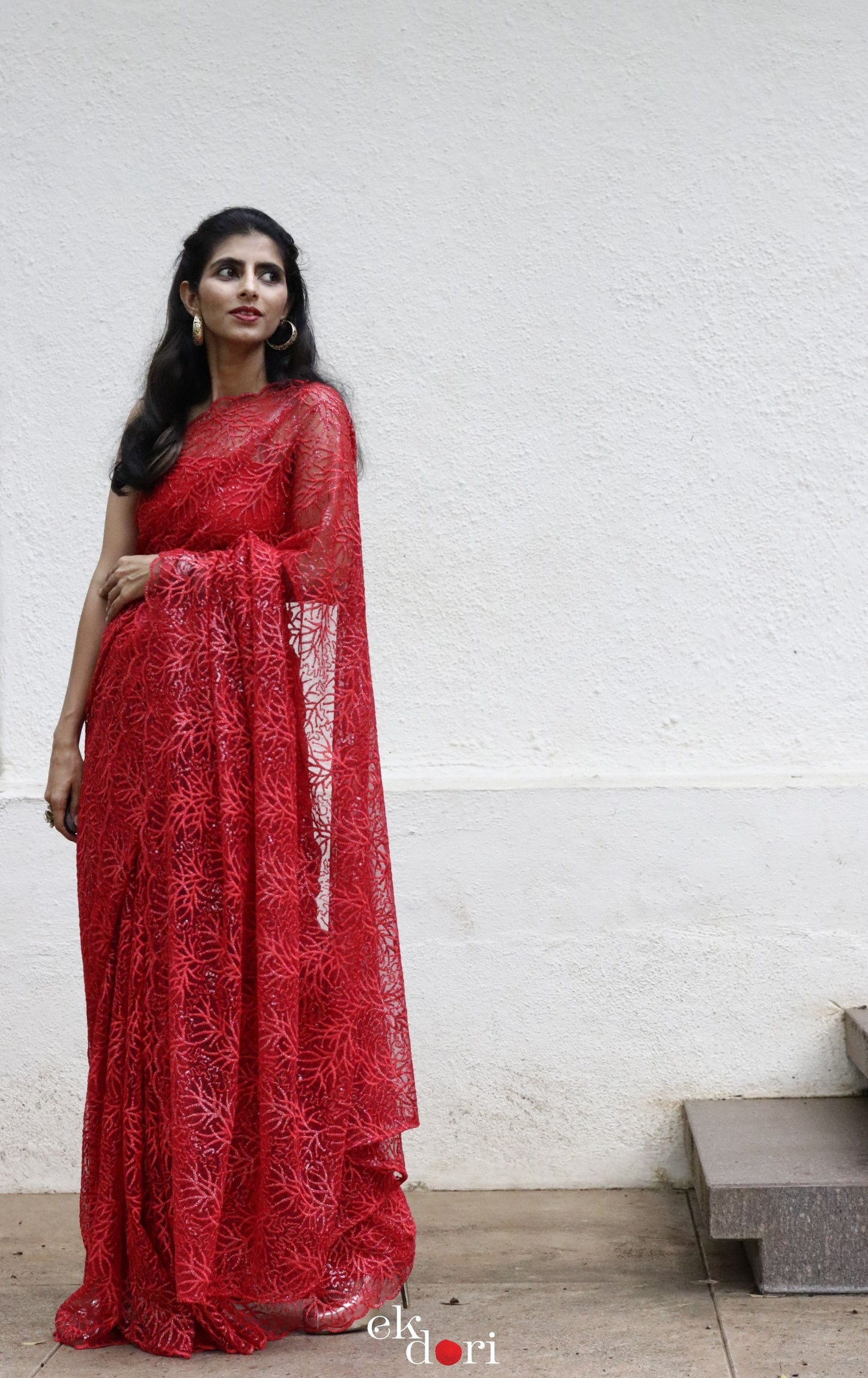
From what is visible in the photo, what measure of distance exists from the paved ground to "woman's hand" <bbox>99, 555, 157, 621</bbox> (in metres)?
1.36

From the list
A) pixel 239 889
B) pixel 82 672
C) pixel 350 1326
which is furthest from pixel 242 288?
pixel 350 1326

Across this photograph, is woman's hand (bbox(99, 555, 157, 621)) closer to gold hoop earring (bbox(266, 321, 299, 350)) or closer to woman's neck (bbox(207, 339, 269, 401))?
woman's neck (bbox(207, 339, 269, 401))

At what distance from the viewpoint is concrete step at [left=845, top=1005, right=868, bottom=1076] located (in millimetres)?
3145

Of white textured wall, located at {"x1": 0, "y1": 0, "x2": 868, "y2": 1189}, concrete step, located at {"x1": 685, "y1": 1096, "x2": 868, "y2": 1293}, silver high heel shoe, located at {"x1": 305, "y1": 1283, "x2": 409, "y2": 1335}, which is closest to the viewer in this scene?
silver high heel shoe, located at {"x1": 305, "y1": 1283, "x2": 409, "y2": 1335}

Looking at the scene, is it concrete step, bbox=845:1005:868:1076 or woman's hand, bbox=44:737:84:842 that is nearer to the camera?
woman's hand, bbox=44:737:84:842

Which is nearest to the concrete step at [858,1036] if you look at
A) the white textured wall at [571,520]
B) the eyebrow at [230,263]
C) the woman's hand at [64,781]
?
the white textured wall at [571,520]

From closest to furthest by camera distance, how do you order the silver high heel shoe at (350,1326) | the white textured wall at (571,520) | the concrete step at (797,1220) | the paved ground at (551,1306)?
the paved ground at (551,1306), the silver high heel shoe at (350,1326), the concrete step at (797,1220), the white textured wall at (571,520)

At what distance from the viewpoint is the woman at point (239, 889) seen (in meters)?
2.35

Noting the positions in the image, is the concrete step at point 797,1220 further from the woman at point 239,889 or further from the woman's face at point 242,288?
the woman's face at point 242,288

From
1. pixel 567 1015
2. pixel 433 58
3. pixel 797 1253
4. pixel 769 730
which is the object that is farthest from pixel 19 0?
pixel 797 1253

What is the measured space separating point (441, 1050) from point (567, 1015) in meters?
0.34

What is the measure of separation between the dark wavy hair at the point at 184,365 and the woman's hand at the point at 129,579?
0.61 ft

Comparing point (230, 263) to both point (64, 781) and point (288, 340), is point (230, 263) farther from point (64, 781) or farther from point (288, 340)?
point (64, 781)

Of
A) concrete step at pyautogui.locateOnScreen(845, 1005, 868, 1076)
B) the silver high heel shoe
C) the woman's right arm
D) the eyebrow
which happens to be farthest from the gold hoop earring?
concrete step at pyautogui.locateOnScreen(845, 1005, 868, 1076)
